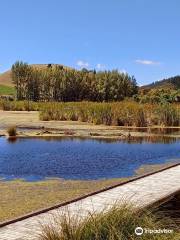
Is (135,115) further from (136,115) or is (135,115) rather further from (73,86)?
(73,86)

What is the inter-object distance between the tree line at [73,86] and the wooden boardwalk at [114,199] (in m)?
58.9

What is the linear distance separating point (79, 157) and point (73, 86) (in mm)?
55865

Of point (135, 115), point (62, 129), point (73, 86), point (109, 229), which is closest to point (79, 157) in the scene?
point (109, 229)

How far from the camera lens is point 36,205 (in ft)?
32.3

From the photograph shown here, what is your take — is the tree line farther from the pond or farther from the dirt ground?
the pond

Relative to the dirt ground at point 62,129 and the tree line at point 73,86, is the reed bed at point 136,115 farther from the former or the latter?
the tree line at point 73,86

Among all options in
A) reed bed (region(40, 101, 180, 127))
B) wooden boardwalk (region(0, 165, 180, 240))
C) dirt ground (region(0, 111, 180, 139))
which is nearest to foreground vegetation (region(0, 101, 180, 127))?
reed bed (region(40, 101, 180, 127))

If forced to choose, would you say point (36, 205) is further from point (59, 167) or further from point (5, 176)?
point (59, 167)

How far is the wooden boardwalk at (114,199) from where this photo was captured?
22.9 feet

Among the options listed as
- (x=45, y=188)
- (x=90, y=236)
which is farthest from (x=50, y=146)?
(x=90, y=236)

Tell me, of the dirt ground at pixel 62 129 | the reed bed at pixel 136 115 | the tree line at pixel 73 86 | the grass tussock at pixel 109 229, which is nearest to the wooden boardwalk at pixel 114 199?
the grass tussock at pixel 109 229

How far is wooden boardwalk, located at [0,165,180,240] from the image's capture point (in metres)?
6.99

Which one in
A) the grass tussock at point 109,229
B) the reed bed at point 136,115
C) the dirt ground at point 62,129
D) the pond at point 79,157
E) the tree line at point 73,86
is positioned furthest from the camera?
the tree line at point 73,86

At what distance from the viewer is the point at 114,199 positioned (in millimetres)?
9078
